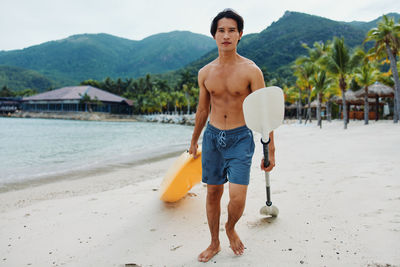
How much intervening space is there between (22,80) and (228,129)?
15539cm

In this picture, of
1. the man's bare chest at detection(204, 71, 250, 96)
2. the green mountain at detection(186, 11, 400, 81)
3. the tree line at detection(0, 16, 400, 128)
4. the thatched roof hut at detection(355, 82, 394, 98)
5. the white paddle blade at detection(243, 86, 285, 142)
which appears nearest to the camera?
the white paddle blade at detection(243, 86, 285, 142)

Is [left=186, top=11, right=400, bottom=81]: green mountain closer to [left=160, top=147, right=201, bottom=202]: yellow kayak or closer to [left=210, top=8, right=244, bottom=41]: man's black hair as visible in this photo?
[left=160, top=147, right=201, bottom=202]: yellow kayak

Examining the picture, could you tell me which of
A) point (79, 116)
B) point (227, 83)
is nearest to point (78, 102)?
point (79, 116)

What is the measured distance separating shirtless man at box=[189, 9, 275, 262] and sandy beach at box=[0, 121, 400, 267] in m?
0.38

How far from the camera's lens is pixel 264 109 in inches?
84.6

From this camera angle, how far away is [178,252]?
2352mm

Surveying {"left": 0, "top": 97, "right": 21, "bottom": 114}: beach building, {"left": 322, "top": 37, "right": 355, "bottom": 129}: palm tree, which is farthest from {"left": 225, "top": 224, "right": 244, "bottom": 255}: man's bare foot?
{"left": 0, "top": 97, "right": 21, "bottom": 114}: beach building

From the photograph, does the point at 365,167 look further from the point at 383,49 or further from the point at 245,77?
the point at 383,49

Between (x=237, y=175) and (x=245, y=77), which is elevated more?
(x=245, y=77)

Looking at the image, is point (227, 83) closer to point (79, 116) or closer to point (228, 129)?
point (228, 129)

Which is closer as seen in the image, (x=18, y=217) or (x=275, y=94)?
(x=275, y=94)

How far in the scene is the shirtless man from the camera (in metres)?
2.16

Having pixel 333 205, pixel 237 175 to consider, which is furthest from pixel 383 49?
pixel 237 175

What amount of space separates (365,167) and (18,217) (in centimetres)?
548
